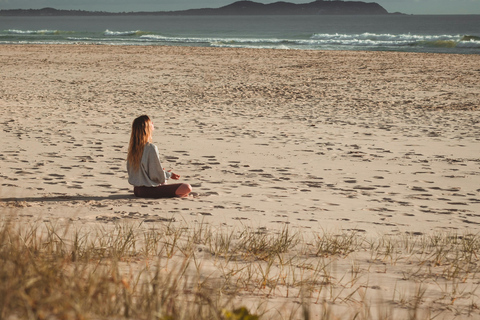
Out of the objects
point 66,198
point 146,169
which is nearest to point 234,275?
point 146,169

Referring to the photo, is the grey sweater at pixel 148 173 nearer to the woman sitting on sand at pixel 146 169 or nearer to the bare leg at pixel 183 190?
the woman sitting on sand at pixel 146 169

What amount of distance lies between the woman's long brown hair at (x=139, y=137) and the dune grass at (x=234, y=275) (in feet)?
3.83

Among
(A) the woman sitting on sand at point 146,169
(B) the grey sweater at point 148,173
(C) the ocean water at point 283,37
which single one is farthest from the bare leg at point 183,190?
(C) the ocean water at point 283,37

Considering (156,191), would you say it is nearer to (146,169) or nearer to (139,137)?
(146,169)

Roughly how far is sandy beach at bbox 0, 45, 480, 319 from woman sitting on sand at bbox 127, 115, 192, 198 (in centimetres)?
17

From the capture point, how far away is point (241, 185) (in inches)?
251

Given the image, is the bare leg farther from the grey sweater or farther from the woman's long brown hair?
the woman's long brown hair

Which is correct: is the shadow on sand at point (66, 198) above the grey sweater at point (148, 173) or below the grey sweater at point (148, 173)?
below

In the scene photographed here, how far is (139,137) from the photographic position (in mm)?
5555

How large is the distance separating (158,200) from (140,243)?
5.68 feet

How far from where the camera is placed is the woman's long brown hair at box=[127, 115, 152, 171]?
18.1ft

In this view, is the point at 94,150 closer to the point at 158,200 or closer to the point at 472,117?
the point at 158,200

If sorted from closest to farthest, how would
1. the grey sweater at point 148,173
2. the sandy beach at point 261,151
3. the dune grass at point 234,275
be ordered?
the dune grass at point 234,275, the sandy beach at point 261,151, the grey sweater at point 148,173

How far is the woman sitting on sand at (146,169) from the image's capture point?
5551 millimetres
